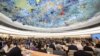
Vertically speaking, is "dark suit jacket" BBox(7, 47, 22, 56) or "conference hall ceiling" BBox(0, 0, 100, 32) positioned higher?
"conference hall ceiling" BBox(0, 0, 100, 32)

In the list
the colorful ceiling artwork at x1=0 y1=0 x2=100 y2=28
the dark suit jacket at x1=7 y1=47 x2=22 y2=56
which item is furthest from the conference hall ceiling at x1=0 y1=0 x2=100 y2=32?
the dark suit jacket at x1=7 y1=47 x2=22 y2=56

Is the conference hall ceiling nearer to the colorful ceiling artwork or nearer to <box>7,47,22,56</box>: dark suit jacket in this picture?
the colorful ceiling artwork

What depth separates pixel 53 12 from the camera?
4.73m

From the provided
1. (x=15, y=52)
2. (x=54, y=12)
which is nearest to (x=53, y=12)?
(x=54, y=12)

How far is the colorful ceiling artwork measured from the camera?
4.60 m

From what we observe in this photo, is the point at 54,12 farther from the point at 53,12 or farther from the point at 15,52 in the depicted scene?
the point at 15,52

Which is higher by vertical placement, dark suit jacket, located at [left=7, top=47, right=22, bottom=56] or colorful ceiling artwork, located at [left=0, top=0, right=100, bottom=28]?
colorful ceiling artwork, located at [left=0, top=0, right=100, bottom=28]

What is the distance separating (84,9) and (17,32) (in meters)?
1.77

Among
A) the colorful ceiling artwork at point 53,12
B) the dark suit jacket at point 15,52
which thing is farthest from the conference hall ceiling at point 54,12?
the dark suit jacket at point 15,52

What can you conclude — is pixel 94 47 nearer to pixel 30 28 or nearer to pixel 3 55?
pixel 30 28

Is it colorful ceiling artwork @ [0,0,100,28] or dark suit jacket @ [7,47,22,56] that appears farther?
colorful ceiling artwork @ [0,0,100,28]

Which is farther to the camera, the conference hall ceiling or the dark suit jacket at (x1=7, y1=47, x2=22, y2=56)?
the conference hall ceiling

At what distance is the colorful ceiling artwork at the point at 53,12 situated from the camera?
15.1ft

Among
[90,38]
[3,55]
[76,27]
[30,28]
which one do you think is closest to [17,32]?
[30,28]
